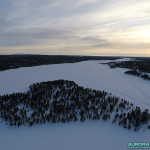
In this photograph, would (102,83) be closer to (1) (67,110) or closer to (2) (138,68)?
(1) (67,110)

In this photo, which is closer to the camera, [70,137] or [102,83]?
[70,137]

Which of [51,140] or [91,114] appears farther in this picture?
[91,114]

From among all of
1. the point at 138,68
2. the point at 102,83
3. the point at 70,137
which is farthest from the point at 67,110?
the point at 138,68

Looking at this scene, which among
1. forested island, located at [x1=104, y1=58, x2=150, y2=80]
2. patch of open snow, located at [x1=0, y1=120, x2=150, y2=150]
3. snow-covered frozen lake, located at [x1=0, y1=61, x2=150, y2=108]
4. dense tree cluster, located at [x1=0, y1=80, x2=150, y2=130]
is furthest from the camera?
forested island, located at [x1=104, y1=58, x2=150, y2=80]

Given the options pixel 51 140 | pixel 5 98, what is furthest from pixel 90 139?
pixel 5 98

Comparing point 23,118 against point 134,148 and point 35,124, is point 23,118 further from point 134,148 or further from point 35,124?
point 134,148

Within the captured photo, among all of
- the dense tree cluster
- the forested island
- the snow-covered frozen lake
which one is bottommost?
the dense tree cluster

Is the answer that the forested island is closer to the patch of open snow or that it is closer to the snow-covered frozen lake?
the snow-covered frozen lake

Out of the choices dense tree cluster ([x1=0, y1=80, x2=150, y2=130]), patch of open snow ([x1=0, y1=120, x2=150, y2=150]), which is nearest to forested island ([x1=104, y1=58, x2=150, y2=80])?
dense tree cluster ([x1=0, y1=80, x2=150, y2=130])
